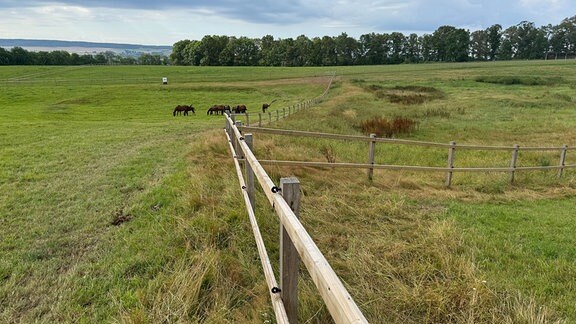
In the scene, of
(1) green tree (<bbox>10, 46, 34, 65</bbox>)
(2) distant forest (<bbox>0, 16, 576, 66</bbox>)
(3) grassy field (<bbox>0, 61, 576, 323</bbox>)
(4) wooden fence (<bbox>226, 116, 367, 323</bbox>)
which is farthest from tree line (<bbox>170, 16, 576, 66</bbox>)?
(4) wooden fence (<bbox>226, 116, 367, 323</bbox>)

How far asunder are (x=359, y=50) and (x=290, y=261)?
128176mm

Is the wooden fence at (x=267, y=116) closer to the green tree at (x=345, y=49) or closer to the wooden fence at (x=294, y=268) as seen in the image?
the wooden fence at (x=294, y=268)

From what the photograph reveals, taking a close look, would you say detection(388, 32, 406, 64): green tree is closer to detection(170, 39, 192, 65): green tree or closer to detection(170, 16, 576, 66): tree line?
detection(170, 16, 576, 66): tree line

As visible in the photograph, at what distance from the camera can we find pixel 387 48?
423 feet

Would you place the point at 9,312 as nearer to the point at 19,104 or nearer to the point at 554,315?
the point at 554,315

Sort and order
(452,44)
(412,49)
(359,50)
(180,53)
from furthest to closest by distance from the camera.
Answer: (412,49)
(452,44)
(359,50)
(180,53)

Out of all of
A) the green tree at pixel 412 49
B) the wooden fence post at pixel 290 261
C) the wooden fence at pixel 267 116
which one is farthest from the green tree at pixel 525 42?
the wooden fence post at pixel 290 261

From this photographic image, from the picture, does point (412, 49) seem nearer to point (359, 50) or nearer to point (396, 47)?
point (396, 47)

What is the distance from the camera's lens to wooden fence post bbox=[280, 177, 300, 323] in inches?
88.0

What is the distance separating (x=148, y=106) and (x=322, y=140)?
23.1 meters

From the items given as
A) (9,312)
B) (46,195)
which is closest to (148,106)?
(46,195)

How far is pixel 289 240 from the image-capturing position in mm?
2238

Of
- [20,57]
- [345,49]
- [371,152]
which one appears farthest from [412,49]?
[371,152]

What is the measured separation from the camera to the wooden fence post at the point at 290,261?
2234mm
